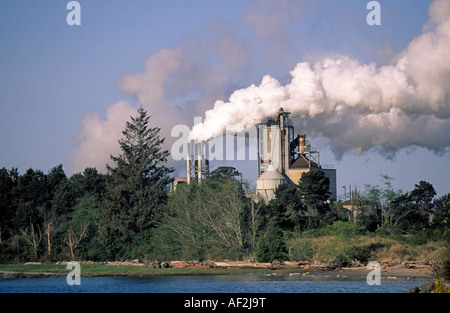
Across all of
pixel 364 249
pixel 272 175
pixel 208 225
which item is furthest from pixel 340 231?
pixel 272 175

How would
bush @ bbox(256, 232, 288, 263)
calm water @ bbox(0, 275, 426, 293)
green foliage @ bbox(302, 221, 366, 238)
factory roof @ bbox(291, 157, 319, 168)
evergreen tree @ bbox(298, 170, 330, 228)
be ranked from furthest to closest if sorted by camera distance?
1. factory roof @ bbox(291, 157, 319, 168)
2. evergreen tree @ bbox(298, 170, 330, 228)
3. green foliage @ bbox(302, 221, 366, 238)
4. bush @ bbox(256, 232, 288, 263)
5. calm water @ bbox(0, 275, 426, 293)

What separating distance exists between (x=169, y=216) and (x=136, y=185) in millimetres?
9769

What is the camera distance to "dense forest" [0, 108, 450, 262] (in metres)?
49.1

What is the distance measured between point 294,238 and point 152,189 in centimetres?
1865

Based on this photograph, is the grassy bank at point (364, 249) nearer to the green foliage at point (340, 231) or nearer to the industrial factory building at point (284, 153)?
the green foliage at point (340, 231)

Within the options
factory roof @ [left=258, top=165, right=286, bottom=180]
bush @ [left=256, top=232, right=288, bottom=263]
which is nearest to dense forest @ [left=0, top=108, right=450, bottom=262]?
bush @ [left=256, top=232, right=288, bottom=263]

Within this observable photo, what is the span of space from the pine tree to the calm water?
635 inches

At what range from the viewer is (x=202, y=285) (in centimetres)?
3569

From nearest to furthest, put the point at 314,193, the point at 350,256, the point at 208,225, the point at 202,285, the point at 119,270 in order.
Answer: the point at 202,285 → the point at 350,256 → the point at 119,270 → the point at 208,225 → the point at 314,193

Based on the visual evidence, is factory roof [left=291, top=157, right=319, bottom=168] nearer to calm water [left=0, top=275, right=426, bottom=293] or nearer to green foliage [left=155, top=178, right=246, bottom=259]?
green foliage [left=155, top=178, right=246, bottom=259]

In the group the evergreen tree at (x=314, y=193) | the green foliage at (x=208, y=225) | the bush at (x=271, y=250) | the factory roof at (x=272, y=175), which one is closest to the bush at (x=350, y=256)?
the bush at (x=271, y=250)

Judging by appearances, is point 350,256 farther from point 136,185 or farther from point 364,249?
point 136,185

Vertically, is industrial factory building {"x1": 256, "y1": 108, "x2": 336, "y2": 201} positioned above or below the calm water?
above
